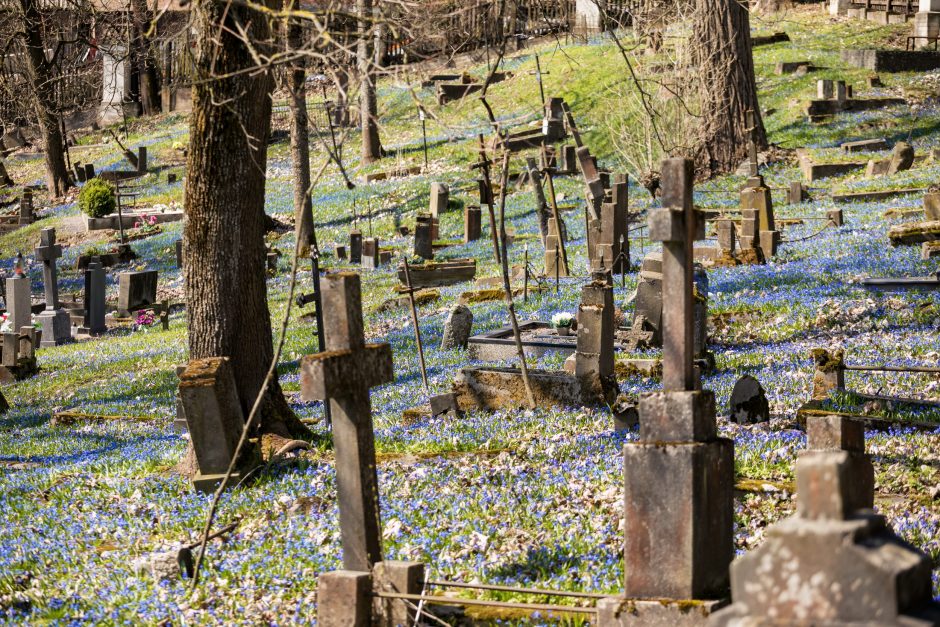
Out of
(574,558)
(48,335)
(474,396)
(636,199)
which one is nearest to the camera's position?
(574,558)

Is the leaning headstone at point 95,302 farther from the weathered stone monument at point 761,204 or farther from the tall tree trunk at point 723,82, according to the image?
the tall tree trunk at point 723,82

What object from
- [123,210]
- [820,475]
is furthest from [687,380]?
[123,210]

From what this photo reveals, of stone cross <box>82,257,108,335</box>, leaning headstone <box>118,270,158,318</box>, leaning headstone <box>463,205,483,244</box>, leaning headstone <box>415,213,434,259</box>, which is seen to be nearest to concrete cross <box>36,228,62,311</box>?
stone cross <box>82,257,108,335</box>

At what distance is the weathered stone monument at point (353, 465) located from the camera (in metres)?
5.89

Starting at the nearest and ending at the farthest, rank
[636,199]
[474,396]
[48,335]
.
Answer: [474,396]
[48,335]
[636,199]

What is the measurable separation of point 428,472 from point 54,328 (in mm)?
18704

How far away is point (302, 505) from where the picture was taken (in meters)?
8.49

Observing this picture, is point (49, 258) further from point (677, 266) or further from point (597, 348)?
point (677, 266)

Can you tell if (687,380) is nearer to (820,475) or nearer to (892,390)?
(820,475)

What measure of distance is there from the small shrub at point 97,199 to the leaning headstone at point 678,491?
36.0m

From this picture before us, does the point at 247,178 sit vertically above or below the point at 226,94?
below

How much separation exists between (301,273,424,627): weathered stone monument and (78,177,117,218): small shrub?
3470cm

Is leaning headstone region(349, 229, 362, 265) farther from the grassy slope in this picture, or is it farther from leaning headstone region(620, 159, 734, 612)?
leaning headstone region(620, 159, 734, 612)

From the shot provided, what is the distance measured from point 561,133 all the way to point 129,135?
31882 mm
